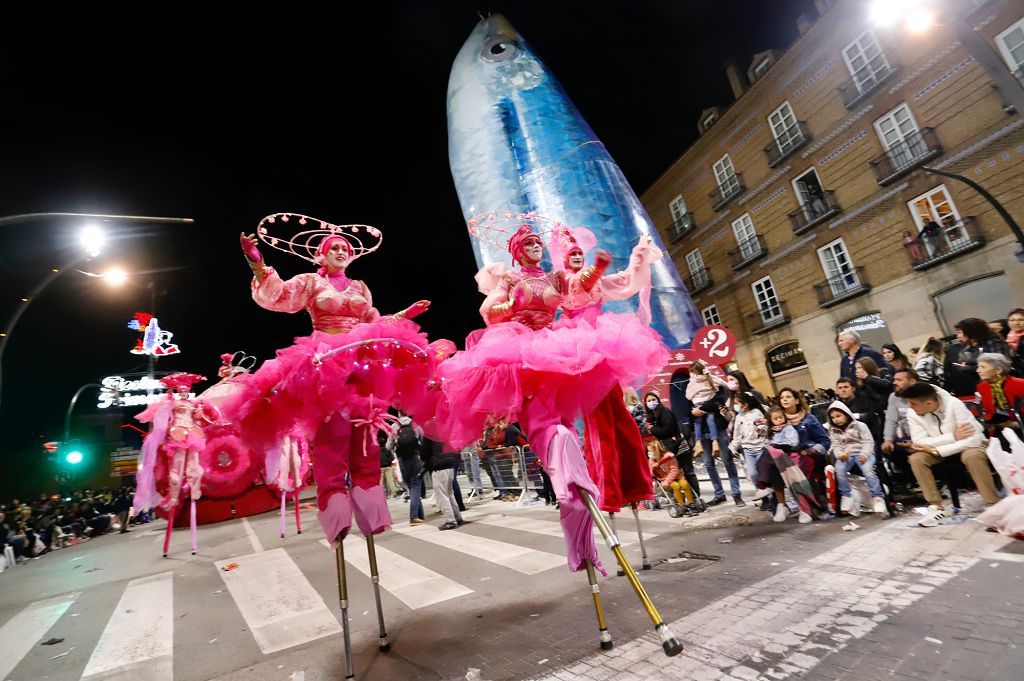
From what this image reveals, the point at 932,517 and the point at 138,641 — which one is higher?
the point at 138,641

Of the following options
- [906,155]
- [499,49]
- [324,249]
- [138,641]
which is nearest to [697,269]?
[906,155]

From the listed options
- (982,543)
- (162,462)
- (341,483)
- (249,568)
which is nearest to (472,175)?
(162,462)

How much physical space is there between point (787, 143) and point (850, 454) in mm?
18817

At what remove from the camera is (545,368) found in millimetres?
2707

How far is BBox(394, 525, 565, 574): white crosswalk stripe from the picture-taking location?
15.0ft

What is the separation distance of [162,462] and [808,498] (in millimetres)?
9523

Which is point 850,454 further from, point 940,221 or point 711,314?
point 711,314

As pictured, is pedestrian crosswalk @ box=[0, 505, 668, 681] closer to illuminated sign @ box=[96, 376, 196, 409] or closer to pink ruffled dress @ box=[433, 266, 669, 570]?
pink ruffled dress @ box=[433, 266, 669, 570]

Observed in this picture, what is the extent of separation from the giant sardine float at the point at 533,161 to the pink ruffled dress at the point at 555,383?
891cm

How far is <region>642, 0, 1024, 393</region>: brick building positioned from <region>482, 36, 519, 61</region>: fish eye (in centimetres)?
1227

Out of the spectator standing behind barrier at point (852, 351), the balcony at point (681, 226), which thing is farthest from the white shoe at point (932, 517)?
the balcony at point (681, 226)

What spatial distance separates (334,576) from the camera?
518 cm

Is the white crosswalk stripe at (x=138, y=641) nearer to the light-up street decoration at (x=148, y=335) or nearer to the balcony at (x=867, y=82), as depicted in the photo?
the balcony at (x=867, y=82)

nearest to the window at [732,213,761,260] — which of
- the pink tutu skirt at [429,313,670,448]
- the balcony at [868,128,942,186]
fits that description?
the balcony at [868,128,942,186]
